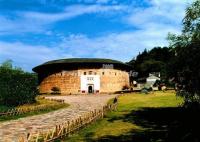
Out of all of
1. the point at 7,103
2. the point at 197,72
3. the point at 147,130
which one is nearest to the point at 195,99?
the point at 197,72

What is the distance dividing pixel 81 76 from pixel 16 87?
46.4 meters

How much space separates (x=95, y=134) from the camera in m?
26.7

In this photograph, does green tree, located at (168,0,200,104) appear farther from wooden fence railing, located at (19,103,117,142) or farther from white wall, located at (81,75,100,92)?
white wall, located at (81,75,100,92)

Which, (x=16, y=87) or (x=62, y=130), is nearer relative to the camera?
(x=62, y=130)

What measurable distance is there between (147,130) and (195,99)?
581 centimetres

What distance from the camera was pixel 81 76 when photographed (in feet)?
311

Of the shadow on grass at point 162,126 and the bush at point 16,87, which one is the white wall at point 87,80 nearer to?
the bush at point 16,87

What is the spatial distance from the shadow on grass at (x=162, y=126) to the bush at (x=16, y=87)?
16.2 metres

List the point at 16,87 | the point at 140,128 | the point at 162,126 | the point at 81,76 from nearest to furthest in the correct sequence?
the point at 140,128, the point at 162,126, the point at 16,87, the point at 81,76

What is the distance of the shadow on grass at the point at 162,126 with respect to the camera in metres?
24.1

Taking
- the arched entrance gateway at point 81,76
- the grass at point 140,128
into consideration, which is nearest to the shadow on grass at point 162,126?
the grass at point 140,128

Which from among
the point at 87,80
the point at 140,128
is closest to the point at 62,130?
the point at 140,128

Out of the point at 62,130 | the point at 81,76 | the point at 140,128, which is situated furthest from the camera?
the point at 81,76

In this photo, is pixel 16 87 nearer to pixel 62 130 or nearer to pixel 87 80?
pixel 62 130
